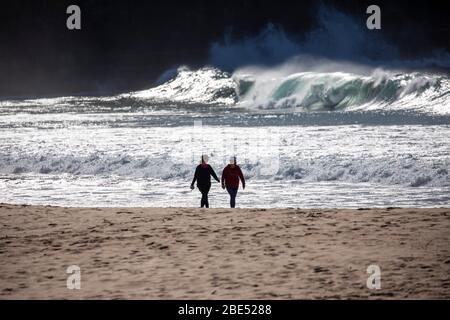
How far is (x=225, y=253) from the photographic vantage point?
849 centimetres

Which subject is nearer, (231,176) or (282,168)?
(231,176)

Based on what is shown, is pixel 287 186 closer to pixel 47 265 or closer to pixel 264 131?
pixel 47 265

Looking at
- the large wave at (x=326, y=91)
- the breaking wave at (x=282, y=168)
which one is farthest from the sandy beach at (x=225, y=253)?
the large wave at (x=326, y=91)

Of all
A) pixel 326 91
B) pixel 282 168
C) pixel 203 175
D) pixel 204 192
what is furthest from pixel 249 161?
pixel 326 91

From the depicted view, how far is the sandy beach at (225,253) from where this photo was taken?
687cm

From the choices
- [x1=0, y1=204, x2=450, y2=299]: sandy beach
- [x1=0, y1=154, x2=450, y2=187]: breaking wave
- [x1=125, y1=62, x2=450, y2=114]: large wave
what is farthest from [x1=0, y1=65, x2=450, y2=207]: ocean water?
[x1=125, y1=62, x2=450, y2=114]: large wave

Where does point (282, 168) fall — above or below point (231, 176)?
below

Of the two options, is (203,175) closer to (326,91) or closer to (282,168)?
(282,168)

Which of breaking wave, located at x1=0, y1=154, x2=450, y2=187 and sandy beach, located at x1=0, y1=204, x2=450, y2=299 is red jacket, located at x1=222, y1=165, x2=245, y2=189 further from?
breaking wave, located at x1=0, y1=154, x2=450, y2=187

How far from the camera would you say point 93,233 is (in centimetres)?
991

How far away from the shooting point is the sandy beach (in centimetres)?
687

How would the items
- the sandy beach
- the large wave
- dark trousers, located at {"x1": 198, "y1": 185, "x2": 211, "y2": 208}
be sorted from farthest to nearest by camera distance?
1. the large wave
2. dark trousers, located at {"x1": 198, "y1": 185, "x2": 211, "y2": 208}
3. the sandy beach

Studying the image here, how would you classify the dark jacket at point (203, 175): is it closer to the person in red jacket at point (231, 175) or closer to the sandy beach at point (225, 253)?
the person in red jacket at point (231, 175)
